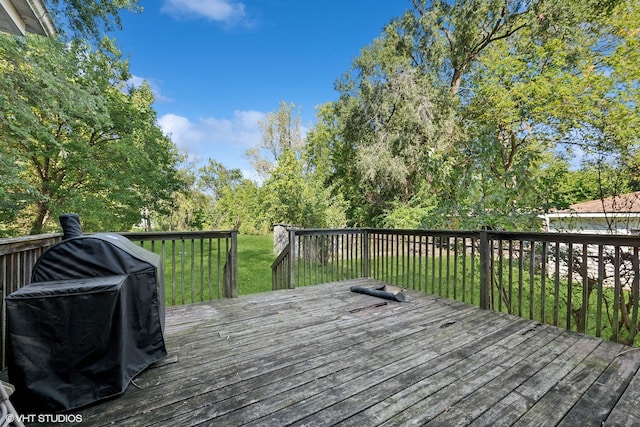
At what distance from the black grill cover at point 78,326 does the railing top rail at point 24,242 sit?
0.42 m

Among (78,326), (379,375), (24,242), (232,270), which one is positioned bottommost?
(379,375)

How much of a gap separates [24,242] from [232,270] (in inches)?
76.4

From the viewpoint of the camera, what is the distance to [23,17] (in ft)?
6.93

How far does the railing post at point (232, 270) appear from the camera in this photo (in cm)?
364

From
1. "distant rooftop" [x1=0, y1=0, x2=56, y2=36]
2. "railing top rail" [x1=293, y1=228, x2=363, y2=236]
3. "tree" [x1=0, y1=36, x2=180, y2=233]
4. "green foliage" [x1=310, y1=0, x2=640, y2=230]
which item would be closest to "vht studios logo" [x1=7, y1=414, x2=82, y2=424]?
"distant rooftop" [x1=0, y1=0, x2=56, y2=36]

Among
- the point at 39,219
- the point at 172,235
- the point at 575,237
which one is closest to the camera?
the point at 575,237

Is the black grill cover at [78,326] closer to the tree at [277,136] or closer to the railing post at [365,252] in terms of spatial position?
the railing post at [365,252]

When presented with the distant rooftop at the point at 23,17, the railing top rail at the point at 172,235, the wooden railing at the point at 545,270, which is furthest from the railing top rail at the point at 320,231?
the distant rooftop at the point at 23,17

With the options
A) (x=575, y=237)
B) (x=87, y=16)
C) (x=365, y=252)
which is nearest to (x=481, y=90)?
(x=365, y=252)

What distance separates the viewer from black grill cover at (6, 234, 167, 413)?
1.46 meters

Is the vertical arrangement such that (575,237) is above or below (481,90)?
below

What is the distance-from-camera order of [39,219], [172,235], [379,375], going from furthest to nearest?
[39,219] < [172,235] < [379,375]

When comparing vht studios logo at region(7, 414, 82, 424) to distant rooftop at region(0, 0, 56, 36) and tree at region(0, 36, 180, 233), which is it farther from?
tree at region(0, 36, 180, 233)

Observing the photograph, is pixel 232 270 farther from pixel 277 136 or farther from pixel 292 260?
pixel 277 136
